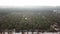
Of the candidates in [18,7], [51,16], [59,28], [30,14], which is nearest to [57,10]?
[51,16]

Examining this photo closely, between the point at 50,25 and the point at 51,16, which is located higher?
the point at 51,16

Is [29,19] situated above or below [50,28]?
above

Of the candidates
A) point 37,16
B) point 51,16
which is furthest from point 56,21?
point 37,16

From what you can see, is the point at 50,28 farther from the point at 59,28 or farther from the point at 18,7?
the point at 18,7

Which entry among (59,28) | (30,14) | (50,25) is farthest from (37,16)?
(59,28)

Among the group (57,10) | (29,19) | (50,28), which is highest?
(57,10)
